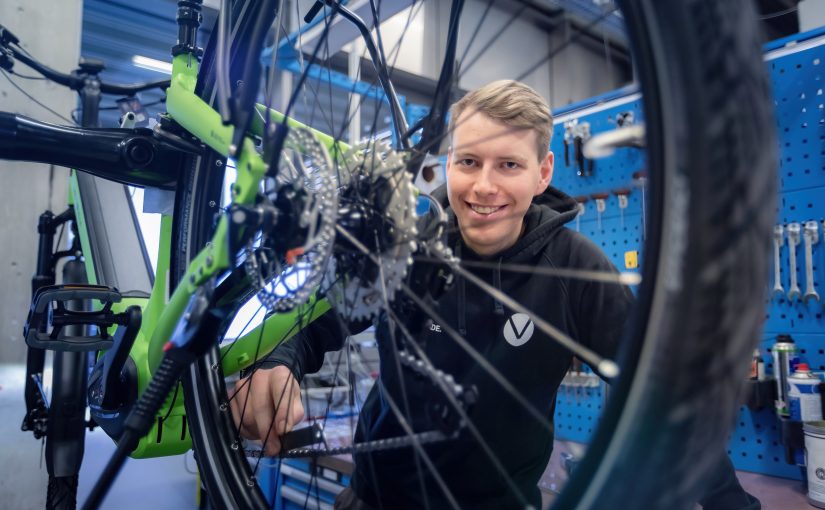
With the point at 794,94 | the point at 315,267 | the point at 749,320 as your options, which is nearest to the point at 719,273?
the point at 749,320

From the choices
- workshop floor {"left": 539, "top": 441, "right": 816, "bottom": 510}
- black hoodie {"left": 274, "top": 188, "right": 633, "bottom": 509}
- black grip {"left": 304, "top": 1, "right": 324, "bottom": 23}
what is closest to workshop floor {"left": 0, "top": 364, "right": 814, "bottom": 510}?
workshop floor {"left": 539, "top": 441, "right": 816, "bottom": 510}

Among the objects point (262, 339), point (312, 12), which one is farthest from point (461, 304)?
point (312, 12)

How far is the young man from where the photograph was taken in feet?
2.79

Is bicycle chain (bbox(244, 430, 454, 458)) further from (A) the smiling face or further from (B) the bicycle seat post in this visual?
(B) the bicycle seat post

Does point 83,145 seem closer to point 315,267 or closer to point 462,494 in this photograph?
point 315,267

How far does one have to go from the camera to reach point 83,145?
2.68ft

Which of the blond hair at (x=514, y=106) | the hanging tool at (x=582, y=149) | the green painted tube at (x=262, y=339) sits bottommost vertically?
the green painted tube at (x=262, y=339)

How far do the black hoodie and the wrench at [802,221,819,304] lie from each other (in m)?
0.51

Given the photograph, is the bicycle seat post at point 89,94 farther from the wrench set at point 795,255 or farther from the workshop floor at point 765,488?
the wrench set at point 795,255

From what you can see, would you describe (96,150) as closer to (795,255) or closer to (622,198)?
(622,198)

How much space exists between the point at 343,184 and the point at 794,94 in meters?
1.10

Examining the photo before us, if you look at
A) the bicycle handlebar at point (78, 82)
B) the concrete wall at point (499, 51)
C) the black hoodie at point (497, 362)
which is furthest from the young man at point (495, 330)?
the bicycle handlebar at point (78, 82)

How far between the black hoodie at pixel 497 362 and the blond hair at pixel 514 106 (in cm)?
16

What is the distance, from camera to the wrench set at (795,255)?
3.76ft
